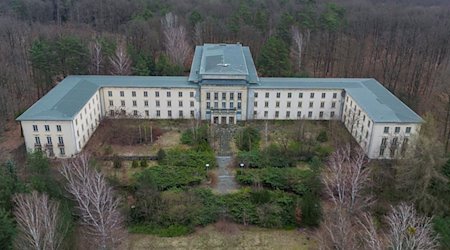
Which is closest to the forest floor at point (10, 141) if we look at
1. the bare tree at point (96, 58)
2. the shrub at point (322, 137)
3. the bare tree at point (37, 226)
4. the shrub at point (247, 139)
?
the bare tree at point (96, 58)

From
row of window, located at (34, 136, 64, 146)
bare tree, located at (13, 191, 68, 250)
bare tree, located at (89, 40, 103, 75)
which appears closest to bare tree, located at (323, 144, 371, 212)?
bare tree, located at (13, 191, 68, 250)

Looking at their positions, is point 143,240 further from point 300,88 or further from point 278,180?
point 300,88

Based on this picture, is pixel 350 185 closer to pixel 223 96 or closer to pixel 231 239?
pixel 231 239

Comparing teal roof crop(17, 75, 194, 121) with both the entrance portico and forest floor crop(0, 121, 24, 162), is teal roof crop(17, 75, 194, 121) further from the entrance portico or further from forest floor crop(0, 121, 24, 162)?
forest floor crop(0, 121, 24, 162)

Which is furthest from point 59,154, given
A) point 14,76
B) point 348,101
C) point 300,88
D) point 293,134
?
point 348,101

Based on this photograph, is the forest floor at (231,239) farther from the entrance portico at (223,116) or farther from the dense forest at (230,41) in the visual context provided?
the dense forest at (230,41)

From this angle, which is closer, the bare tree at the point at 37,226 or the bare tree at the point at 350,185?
the bare tree at the point at 37,226
